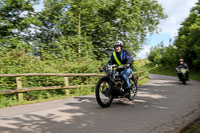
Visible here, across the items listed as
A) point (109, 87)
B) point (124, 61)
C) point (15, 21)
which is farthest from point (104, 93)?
point (15, 21)

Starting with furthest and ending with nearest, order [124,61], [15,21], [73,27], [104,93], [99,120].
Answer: [73,27] < [15,21] < [124,61] < [104,93] < [99,120]

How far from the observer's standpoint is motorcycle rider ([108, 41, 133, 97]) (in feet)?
21.3

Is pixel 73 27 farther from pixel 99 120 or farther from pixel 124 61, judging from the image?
pixel 99 120

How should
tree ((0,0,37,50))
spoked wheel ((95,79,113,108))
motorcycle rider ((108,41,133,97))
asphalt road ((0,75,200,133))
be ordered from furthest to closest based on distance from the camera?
tree ((0,0,37,50)) < motorcycle rider ((108,41,133,97)) < spoked wheel ((95,79,113,108)) < asphalt road ((0,75,200,133))

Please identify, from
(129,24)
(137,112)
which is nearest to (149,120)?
(137,112)

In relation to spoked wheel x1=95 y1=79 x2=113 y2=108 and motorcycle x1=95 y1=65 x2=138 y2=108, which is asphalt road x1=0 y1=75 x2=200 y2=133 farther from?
motorcycle x1=95 y1=65 x2=138 y2=108

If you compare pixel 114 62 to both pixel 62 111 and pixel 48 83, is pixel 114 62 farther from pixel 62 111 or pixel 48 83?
pixel 48 83

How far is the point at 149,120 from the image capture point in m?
4.72

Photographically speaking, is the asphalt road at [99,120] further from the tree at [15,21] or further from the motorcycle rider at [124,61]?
the tree at [15,21]

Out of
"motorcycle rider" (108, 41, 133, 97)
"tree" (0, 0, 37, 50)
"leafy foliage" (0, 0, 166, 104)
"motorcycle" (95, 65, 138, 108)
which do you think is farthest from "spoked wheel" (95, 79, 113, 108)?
"tree" (0, 0, 37, 50)

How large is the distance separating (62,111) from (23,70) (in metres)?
3.95

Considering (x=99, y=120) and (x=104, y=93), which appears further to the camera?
(x=104, y=93)

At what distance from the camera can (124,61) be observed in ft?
22.2

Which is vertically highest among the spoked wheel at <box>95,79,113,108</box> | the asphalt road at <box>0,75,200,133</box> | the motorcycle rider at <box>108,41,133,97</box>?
the motorcycle rider at <box>108,41,133,97</box>
